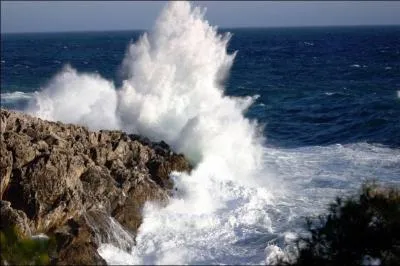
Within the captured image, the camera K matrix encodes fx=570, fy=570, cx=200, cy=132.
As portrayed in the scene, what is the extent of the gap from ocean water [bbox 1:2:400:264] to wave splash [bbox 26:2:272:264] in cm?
A: 6

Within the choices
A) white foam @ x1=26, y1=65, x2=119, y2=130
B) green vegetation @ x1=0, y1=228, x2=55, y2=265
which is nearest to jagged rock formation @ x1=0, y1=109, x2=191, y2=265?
green vegetation @ x1=0, y1=228, x2=55, y2=265

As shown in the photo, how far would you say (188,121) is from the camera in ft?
95.5

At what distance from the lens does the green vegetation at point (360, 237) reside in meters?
13.1

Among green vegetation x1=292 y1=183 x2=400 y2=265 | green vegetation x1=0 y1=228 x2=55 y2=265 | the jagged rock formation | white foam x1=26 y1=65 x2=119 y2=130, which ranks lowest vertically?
green vegetation x1=0 y1=228 x2=55 y2=265

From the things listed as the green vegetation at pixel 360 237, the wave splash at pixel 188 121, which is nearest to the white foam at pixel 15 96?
the wave splash at pixel 188 121

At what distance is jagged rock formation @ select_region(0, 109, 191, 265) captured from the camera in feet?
55.3

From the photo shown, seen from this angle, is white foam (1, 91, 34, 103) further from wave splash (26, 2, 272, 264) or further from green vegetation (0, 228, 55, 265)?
green vegetation (0, 228, 55, 265)

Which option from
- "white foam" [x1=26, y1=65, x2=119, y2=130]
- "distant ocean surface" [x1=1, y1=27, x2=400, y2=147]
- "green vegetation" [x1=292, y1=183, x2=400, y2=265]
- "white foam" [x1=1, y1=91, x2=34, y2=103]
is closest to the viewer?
"green vegetation" [x1=292, y1=183, x2=400, y2=265]

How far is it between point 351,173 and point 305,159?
4.26 metres

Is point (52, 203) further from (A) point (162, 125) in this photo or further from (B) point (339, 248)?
(A) point (162, 125)

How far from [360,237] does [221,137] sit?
15479 mm

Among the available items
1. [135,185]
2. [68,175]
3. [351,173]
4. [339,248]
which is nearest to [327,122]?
[351,173]

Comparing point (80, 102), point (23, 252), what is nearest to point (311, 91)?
point (80, 102)

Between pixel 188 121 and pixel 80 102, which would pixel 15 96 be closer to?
pixel 80 102
